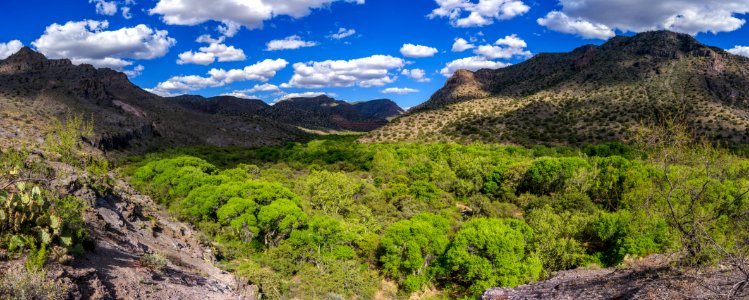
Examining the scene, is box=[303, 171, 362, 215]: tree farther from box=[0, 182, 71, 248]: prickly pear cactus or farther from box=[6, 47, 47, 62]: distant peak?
box=[6, 47, 47, 62]: distant peak

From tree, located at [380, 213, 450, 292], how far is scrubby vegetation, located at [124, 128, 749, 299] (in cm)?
10

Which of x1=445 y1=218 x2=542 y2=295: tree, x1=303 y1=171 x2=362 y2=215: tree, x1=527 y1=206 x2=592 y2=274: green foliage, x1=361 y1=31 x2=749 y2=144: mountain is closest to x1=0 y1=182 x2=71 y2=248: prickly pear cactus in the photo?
x1=445 y1=218 x2=542 y2=295: tree

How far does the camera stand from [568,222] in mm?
35062

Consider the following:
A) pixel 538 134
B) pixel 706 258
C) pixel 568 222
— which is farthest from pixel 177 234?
pixel 538 134

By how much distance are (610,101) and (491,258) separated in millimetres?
74747

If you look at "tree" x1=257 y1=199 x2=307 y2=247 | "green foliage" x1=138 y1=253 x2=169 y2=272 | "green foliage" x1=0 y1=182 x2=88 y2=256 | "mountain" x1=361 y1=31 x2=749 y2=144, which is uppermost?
"mountain" x1=361 y1=31 x2=749 y2=144

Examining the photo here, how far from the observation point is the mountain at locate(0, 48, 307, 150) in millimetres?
75562

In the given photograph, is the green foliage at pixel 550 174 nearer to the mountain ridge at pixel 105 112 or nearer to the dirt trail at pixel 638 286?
the dirt trail at pixel 638 286

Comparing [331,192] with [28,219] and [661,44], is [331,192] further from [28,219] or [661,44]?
[661,44]

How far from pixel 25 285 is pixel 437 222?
2822 cm

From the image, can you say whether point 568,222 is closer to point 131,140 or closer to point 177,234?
point 177,234

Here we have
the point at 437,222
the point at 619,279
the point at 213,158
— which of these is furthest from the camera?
the point at 213,158

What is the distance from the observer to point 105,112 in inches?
3752

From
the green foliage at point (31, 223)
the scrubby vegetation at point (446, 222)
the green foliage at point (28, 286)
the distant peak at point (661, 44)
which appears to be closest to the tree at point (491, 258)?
the scrubby vegetation at point (446, 222)
